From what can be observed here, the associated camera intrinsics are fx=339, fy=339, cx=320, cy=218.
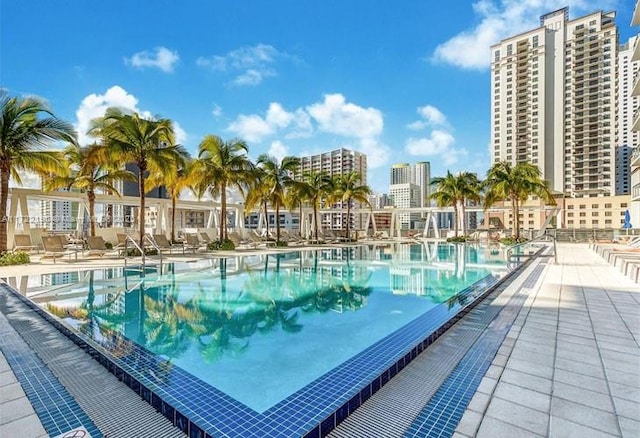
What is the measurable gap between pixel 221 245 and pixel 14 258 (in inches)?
305

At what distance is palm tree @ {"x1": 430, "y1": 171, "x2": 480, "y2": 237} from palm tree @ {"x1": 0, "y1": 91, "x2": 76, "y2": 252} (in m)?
22.1

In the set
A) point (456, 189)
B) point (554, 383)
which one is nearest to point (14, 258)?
point (554, 383)

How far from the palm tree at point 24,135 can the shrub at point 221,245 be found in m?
7.21

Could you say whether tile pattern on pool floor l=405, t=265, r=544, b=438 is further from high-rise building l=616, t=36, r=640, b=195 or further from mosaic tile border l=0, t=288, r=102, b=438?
high-rise building l=616, t=36, r=640, b=195

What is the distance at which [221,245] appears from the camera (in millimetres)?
16844

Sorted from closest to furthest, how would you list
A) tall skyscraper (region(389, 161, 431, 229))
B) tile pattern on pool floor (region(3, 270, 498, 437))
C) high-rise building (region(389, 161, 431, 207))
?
1. tile pattern on pool floor (region(3, 270, 498, 437))
2. tall skyscraper (region(389, 161, 431, 229))
3. high-rise building (region(389, 161, 431, 207))

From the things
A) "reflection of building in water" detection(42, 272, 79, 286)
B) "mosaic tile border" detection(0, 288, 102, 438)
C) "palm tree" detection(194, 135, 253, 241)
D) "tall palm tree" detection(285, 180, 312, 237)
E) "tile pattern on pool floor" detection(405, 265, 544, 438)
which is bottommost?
"reflection of building in water" detection(42, 272, 79, 286)

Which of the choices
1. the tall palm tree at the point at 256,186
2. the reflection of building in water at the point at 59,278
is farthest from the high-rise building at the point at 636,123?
the reflection of building in water at the point at 59,278

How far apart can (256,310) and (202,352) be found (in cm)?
203

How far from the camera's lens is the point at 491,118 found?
73.6 meters

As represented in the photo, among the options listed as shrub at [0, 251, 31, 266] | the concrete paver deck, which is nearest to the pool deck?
the concrete paver deck

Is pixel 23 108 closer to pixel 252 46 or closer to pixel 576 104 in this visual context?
pixel 252 46

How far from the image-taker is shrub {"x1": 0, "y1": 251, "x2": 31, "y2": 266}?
10526 millimetres

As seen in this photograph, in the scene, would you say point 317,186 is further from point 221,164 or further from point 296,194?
point 221,164
